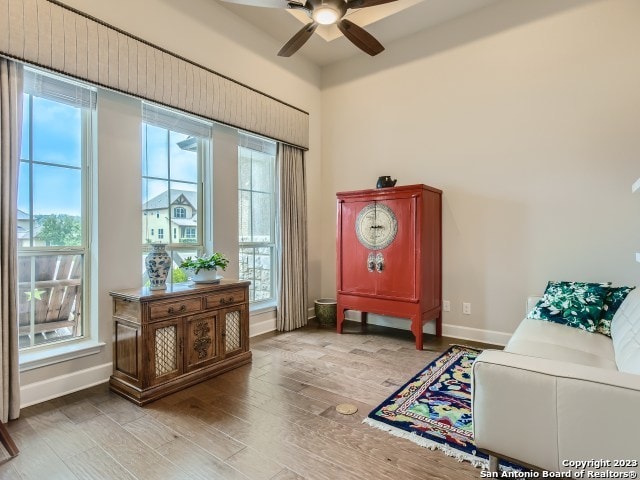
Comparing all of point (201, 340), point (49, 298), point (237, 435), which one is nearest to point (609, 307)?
point (237, 435)

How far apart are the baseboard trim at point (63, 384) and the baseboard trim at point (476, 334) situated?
10.6ft

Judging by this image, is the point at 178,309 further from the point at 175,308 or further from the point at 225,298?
the point at 225,298

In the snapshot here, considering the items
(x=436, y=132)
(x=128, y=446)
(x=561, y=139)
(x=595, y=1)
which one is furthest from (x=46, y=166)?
(x=595, y=1)

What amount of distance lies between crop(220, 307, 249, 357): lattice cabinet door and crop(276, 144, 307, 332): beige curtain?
1044 millimetres

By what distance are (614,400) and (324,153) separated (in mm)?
4051

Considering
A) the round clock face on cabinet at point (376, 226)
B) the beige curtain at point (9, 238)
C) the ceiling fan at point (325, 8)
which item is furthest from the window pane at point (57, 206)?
the round clock face on cabinet at point (376, 226)

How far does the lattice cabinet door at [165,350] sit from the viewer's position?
7.89 ft

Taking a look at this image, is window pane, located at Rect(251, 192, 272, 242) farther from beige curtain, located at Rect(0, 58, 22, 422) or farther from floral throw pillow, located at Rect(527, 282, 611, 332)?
floral throw pillow, located at Rect(527, 282, 611, 332)

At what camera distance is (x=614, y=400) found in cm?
128

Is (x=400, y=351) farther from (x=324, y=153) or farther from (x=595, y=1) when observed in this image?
(x=595, y=1)

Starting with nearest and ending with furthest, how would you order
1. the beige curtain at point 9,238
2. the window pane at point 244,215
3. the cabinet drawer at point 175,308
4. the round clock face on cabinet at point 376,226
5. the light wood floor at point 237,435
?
the light wood floor at point 237,435 → the beige curtain at point 9,238 → the cabinet drawer at point 175,308 → the round clock face on cabinet at point 376,226 → the window pane at point 244,215

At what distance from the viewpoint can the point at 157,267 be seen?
2.60m

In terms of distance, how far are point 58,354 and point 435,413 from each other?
2554mm

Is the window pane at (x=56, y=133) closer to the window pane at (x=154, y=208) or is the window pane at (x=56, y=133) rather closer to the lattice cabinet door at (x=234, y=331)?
the window pane at (x=154, y=208)
